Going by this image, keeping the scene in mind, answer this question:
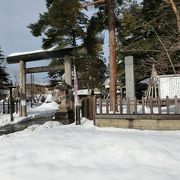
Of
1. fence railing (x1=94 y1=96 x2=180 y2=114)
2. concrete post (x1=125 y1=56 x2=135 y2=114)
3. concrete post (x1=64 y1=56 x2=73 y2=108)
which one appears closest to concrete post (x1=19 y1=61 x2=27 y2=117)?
concrete post (x1=64 y1=56 x2=73 y2=108)

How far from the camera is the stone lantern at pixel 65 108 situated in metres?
18.0

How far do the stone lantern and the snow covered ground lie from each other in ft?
32.7

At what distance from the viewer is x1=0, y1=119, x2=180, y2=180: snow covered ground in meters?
5.54

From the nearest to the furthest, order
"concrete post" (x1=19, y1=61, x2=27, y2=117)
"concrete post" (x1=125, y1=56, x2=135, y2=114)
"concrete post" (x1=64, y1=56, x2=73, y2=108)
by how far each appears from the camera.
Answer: "concrete post" (x1=125, y1=56, x2=135, y2=114) < "concrete post" (x1=64, y1=56, x2=73, y2=108) < "concrete post" (x1=19, y1=61, x2=27, y2=117)

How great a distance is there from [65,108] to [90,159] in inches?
474

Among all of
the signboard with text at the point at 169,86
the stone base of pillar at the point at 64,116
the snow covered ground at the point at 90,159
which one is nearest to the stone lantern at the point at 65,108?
the stone base of pillar at the point at 64,116

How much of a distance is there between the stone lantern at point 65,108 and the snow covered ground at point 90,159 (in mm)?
9956

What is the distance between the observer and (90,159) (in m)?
6.38

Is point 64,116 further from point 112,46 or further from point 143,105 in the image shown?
point 143,105

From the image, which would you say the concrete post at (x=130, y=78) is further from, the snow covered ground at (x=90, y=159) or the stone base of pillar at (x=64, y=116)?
the snow covered ground at (x=90, y=159)

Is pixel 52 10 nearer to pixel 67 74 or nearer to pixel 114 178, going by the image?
pixel 67 74

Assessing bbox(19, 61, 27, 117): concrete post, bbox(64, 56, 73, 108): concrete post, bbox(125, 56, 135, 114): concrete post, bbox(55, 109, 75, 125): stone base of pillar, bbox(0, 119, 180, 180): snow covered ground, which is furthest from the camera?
bbox(19, 61, 27, 117): concrete post

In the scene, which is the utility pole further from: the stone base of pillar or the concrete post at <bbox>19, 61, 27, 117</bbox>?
the concrete post at <bbox>19, 61, 27, 117</bbox>

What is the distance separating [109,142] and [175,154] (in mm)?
1428
